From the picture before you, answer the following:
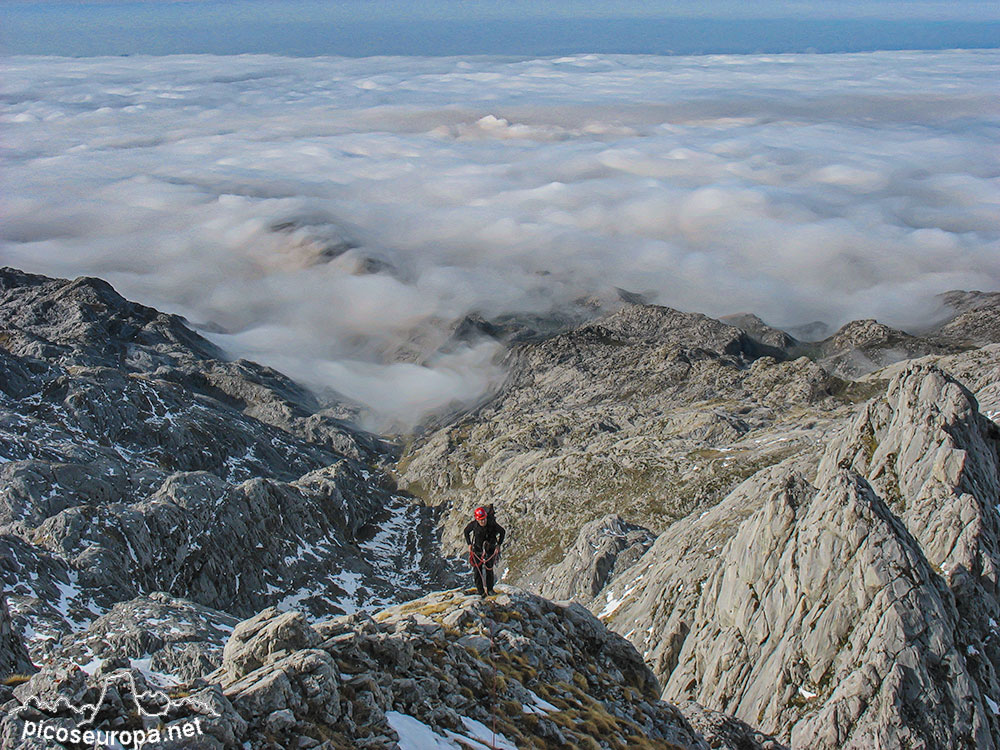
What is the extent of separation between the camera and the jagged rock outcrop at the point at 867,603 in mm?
44344

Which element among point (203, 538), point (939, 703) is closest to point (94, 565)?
point (203, 538)

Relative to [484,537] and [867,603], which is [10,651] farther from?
[867,603]

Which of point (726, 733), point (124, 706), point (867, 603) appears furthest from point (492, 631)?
point (867, 603)

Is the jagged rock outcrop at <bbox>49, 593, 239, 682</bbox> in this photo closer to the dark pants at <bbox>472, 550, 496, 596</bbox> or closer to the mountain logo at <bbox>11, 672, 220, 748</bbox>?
the dark pants at <bbox>472, 550, 496, 596</bbox>

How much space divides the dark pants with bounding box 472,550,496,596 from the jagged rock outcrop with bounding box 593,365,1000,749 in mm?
24798

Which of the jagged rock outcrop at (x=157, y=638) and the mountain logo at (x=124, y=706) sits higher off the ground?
the mountain logo at (x=124, y=706)

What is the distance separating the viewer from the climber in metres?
35.9

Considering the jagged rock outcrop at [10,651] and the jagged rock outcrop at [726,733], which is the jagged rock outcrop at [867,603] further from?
the jagged rock outcrop at [10,651]

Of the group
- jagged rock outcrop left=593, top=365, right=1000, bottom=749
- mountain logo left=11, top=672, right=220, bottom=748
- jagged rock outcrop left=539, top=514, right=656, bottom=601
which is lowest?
jagged rock outcrop left=539, top=514, right=656, bottom=601

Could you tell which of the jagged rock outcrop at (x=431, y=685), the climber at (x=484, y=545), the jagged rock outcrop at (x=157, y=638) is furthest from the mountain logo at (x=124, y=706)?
the jagged rock outcrop at (x=157, y=638)

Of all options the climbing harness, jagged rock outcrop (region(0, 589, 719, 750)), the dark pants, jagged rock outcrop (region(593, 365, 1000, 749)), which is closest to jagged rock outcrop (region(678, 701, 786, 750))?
jagged rock outcrop (region(0, 589, 719, 750))

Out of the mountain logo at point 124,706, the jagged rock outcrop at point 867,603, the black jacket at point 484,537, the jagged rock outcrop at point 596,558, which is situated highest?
the mountain logo at point 124,706

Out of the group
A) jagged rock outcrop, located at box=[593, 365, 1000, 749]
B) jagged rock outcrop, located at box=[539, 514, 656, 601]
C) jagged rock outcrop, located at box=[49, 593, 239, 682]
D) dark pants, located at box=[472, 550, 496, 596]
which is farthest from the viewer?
jagged rock outcrop, located at box=[539, 514, 656, 601]

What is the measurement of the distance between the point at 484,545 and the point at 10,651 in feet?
110
